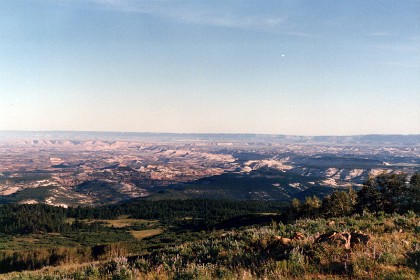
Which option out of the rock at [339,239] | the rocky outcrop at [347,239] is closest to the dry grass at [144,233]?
the rock at [339,239]

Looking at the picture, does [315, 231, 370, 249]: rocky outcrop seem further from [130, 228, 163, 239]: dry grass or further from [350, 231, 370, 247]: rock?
[130, 228, 163, 239]: dry grass

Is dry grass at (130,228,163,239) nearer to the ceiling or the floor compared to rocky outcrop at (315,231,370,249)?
nearer to the floor

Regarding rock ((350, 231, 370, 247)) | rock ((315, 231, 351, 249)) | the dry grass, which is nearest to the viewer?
rock ((315, 231, 351, 249))

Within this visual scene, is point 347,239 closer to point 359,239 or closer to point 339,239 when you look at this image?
point 339,239

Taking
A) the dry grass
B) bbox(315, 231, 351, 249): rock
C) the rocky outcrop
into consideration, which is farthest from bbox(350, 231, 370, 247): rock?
the dry grass

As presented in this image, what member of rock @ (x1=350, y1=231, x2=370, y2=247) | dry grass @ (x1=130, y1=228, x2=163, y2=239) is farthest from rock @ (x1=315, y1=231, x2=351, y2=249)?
dry grass @ (x1=130, y1=228, x2=163, y2=239)

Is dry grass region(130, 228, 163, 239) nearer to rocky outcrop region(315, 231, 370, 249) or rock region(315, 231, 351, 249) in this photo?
rock region(315, 231, 351, 249)

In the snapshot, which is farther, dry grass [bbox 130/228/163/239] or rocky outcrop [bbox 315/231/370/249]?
dry grass [bbox 130/228/163/239]

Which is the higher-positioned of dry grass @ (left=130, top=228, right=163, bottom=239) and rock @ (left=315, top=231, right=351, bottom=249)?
rock @ (left=315, top=231, right=351, bottom=249)

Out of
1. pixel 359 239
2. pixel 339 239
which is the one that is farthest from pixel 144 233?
pixel 359 239

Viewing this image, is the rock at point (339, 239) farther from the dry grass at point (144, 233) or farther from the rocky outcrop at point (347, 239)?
the dry grass at point (144, 233)

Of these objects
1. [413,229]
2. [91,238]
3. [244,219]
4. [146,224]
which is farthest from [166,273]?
[146,224]

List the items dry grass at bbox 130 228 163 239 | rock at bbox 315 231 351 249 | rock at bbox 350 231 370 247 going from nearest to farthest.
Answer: rock at bbox 315 231 351 249
rock at bbox 350 231 370 247
dry grass at bbox 130 228 163 239
